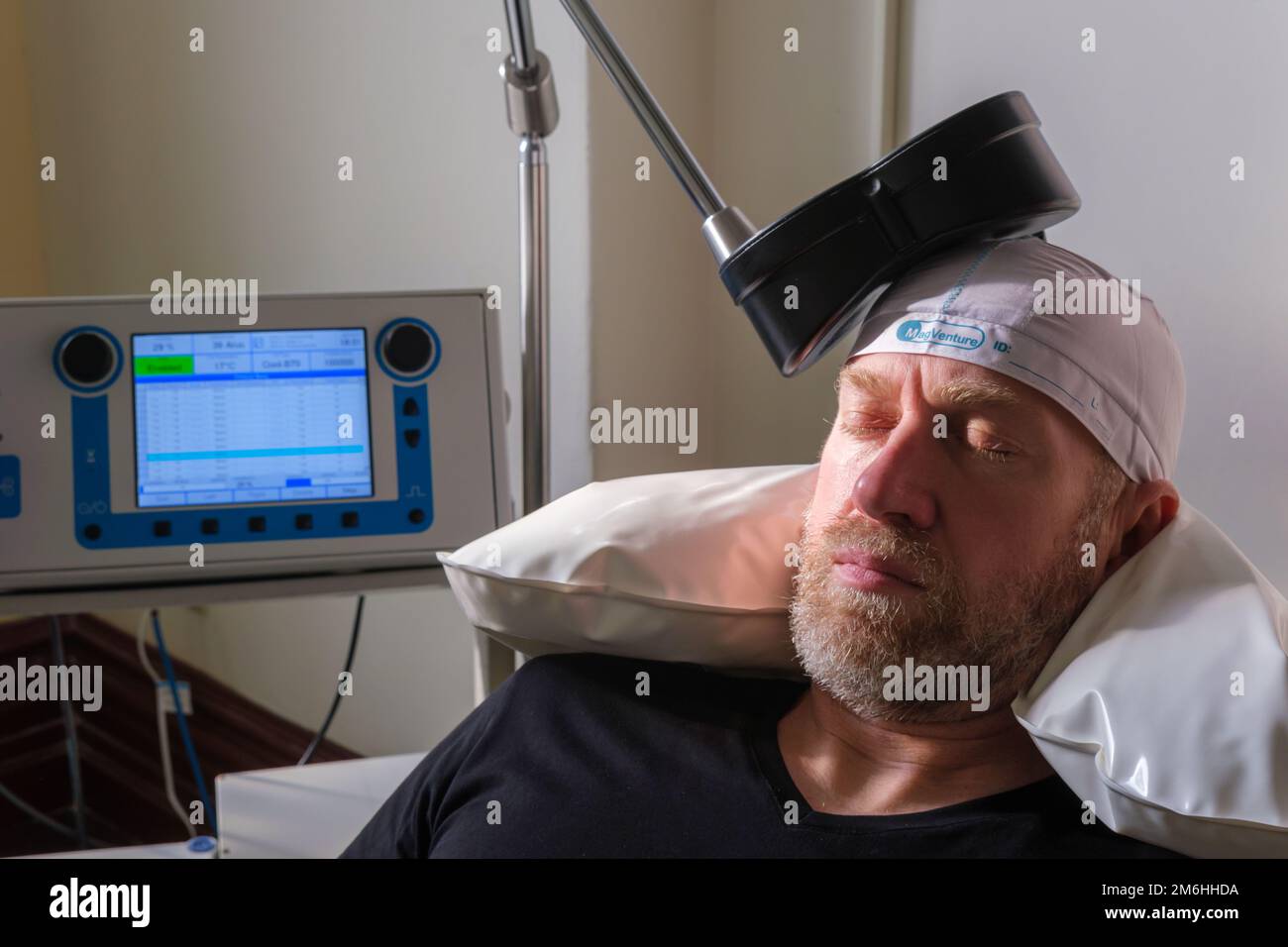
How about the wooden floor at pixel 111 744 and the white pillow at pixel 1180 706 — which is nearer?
the white pillow at pixel 1180 706

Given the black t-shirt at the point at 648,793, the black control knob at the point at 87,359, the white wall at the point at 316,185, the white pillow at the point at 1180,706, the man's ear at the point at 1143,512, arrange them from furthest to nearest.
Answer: the white wall at the point at 316,185
the black control knob at the point at 87,359
the man's ear at the point at 1143,512
the black t-shirt at the point at 648,793
the white pillow at the point at 1180,706

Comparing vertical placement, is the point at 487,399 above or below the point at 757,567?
above

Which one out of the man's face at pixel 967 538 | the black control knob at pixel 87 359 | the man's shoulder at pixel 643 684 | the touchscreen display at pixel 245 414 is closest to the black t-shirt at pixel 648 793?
the man's shoulder at pixel 643 684

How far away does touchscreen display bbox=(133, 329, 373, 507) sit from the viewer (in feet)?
4.27

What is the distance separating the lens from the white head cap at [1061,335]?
0.95 metres

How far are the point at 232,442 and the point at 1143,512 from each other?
877mm

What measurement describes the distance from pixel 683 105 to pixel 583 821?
994mm

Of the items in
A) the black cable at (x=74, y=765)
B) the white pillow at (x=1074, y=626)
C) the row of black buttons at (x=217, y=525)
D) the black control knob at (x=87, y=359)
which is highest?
the black control knob at (x=87, y=359)

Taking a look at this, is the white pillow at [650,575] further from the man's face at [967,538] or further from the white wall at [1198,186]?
the white wall at [1198,186]

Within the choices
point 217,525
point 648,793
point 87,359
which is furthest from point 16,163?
point 648,793

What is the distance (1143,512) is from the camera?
38.6 inches
